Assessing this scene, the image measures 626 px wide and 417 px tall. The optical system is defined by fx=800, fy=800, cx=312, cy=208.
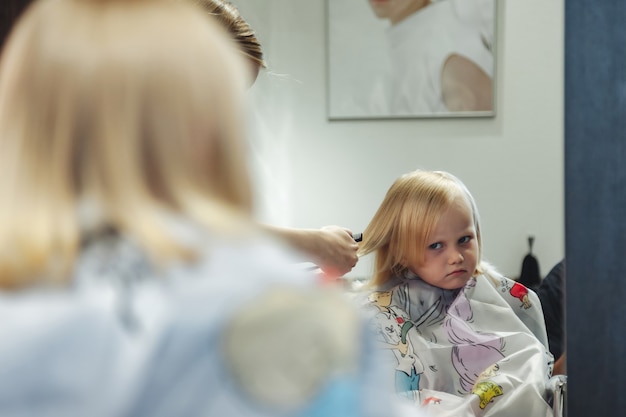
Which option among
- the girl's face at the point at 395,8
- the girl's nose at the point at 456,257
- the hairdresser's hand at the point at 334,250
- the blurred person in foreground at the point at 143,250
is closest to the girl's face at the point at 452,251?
the girl's nose at the point at 456,257

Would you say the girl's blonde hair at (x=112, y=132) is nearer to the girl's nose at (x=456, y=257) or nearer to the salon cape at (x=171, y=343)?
the salon cape at (x=171, y=343)

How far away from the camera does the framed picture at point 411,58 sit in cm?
125

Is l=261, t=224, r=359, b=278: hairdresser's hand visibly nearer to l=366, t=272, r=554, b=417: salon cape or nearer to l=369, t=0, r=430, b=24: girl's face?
l=366, t=272, r=554, b=417: salon cape

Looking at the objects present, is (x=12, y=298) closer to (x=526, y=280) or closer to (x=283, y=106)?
(x=283, y=106)

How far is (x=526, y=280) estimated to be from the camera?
1272mm

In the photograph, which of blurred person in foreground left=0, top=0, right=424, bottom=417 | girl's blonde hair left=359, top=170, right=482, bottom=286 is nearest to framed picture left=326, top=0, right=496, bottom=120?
girl's blonde hair left=359, top=170, right=482, bottom=286

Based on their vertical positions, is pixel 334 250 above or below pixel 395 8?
below

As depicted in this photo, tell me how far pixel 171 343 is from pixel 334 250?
711 millimetres

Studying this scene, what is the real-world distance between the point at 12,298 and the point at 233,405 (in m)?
0.17

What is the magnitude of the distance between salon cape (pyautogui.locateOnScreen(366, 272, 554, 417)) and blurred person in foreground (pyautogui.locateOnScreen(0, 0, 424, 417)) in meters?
0.71

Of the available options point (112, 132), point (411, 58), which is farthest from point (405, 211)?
point (112, 132)

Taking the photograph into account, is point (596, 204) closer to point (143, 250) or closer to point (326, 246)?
point (326, 246)

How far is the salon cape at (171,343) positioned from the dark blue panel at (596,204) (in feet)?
2.22

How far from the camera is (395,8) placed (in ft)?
4.15
